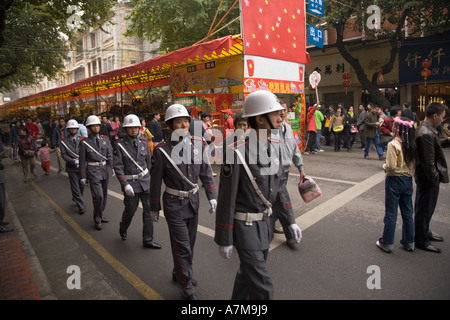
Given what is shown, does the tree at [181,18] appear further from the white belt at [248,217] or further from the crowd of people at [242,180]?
the white belt at [248,217]

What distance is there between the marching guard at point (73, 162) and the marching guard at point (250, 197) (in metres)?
4.83

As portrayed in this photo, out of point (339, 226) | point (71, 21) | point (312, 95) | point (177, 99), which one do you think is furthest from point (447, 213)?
point (312, 95)

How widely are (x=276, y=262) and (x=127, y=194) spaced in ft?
7.18

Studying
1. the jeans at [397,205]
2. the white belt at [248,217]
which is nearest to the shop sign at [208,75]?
the jeans at [397,205]

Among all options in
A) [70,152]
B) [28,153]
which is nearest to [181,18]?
[28,153]

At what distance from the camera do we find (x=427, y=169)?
12.1ft

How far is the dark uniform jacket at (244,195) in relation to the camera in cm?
226

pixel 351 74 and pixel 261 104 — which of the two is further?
pixel 351 74

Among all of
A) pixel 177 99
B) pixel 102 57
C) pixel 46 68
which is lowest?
pixel 177 99

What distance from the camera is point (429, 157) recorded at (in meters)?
3.69

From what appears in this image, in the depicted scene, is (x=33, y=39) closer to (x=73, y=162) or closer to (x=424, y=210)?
(x=73, y=162)

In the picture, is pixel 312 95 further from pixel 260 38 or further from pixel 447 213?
pixel 447 213

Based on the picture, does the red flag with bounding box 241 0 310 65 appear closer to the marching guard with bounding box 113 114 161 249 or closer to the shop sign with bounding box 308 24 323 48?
the shop sign with bounding box 308 24 323 48

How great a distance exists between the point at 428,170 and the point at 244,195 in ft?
8.73
